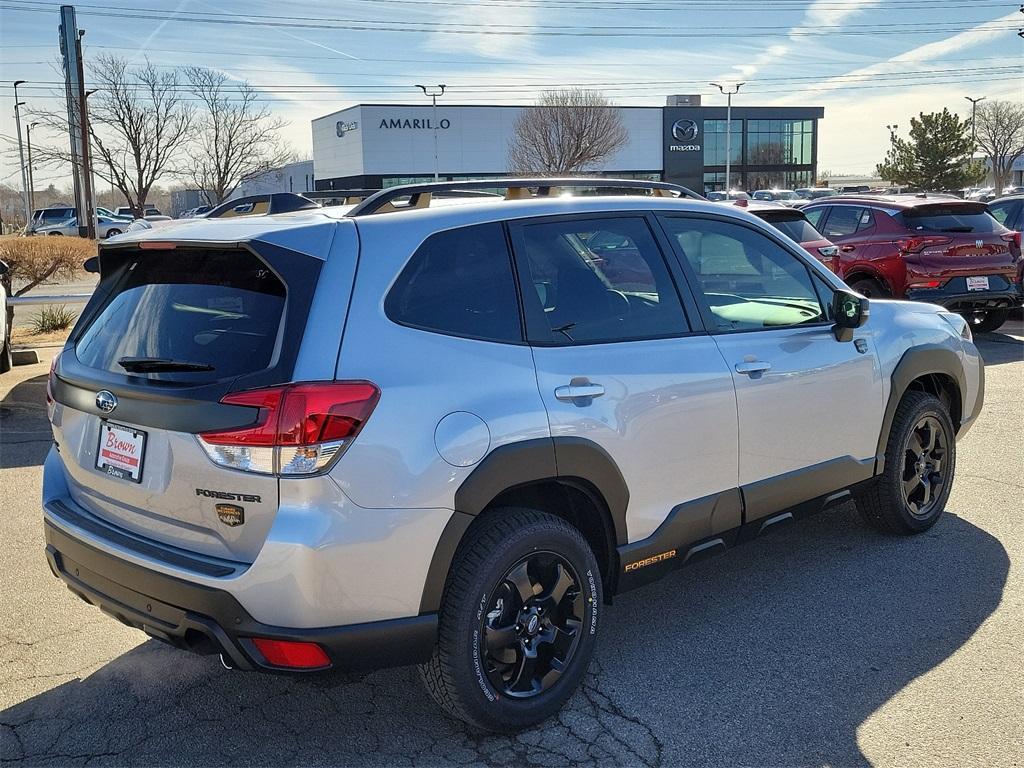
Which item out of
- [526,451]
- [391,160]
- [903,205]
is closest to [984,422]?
[903,205]

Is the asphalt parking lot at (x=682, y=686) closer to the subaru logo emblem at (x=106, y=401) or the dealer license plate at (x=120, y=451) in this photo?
the dealer license plate at (x=120, y=451)

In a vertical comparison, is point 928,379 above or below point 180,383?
below

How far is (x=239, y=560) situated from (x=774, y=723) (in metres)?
1.89

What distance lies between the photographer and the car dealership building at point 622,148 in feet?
230

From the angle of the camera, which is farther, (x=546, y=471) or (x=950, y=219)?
(x=950, y=219)

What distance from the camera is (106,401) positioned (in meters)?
3.06

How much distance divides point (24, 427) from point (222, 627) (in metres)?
5.81

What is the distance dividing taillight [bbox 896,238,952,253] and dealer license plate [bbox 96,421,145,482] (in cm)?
1032

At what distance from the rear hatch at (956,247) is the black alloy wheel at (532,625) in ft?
30.5

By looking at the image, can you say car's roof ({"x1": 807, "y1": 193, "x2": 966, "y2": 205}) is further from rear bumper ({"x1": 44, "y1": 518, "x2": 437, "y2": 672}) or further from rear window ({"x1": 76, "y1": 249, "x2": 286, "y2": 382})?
rear bumper ({"x1": 44, "y1": 518, "x2": 437, "y2": 672})

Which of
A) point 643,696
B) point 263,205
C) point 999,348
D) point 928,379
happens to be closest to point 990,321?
point 999,348

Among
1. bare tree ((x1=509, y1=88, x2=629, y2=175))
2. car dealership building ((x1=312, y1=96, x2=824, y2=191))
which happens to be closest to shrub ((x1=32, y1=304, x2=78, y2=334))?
bare tree ((x1=509, y1=88, x2=629, y2=175))

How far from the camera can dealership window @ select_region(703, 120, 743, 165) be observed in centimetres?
7725

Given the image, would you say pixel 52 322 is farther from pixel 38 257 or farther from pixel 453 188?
pixel 453 188
